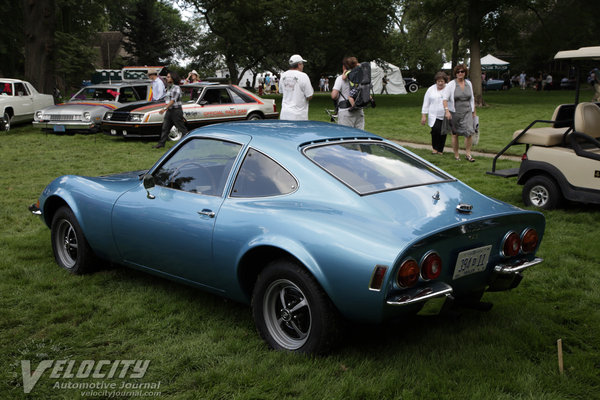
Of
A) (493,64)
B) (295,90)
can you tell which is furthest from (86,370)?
(493,64)

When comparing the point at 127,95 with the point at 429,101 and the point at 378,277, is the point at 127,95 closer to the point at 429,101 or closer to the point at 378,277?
the point at 429,101

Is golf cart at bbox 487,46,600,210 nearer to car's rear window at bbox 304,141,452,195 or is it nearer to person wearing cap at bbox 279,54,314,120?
person wearing cap at bbox 279,54,314,120

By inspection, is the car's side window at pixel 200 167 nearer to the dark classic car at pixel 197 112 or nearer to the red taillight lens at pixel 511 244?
the red taillight lens at pixel 511 244

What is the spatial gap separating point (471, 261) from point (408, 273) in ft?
1.82

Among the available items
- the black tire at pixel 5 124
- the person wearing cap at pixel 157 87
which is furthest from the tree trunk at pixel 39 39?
the person wearing cap at pixel 157 87

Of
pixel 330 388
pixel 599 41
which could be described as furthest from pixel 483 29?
pixel 330 388

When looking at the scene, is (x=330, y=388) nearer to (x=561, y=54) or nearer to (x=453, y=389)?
(x=453, y=389)

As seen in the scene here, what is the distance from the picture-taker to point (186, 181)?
4.39m

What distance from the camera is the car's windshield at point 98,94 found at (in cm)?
1681

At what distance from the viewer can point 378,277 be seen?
3049 millimetres

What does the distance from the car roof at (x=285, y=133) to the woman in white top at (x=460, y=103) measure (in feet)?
22.5

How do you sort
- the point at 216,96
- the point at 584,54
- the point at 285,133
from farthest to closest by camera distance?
the point at 216,96 → the point at 584,54 → the point at 285,133

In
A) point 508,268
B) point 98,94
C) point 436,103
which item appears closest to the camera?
point 508,268

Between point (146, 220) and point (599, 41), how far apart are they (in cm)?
4267
